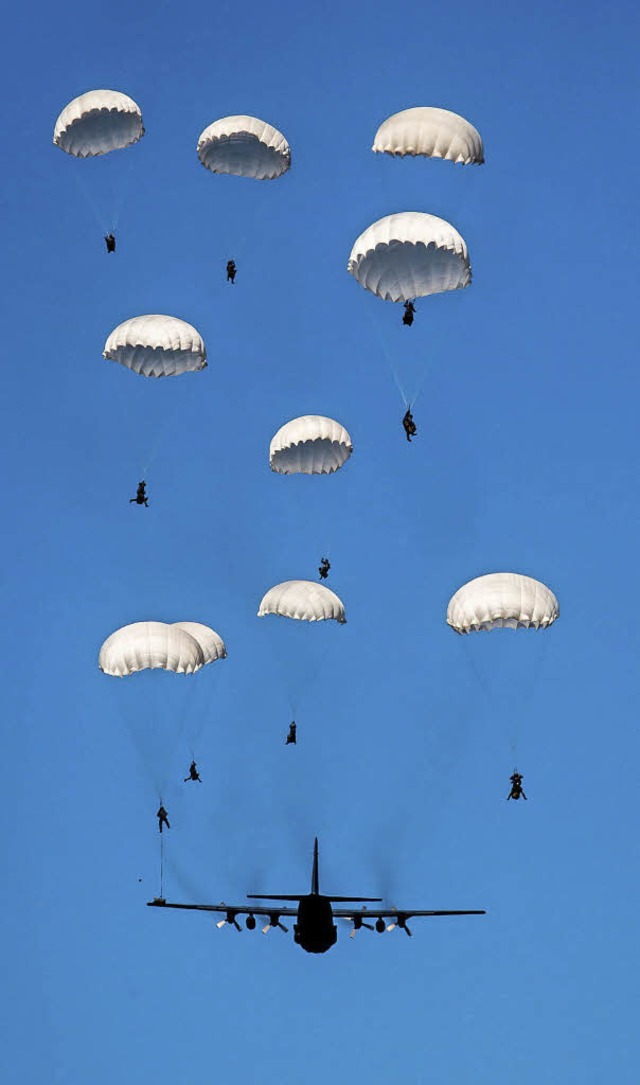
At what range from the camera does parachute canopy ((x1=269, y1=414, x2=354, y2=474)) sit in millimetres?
68250

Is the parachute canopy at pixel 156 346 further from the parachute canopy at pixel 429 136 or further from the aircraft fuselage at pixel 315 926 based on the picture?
the aircraft fuselage at pixel 315 926

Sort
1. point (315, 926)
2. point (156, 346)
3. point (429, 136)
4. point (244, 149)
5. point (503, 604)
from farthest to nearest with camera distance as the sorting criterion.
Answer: point (244, 149) < point (315, 926) < point (156, 346) < point (429, 136) < point (503, 604)

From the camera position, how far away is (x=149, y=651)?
6262 centimetres

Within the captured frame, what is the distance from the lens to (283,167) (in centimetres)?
7375

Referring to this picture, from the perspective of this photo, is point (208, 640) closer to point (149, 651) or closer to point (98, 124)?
point (149, 651)

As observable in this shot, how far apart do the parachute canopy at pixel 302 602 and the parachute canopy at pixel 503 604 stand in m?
9.09

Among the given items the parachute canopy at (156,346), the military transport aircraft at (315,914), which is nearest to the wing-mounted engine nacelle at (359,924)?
the military transport aircraft at (315,914)

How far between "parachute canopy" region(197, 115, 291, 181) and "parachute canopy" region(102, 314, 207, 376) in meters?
8.26

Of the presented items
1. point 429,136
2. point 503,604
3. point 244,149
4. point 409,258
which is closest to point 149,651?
point 503,604

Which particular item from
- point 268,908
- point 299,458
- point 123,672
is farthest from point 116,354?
point 268,908

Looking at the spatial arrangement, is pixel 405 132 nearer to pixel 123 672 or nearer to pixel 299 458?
pixel 299 458

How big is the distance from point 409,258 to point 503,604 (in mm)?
13016

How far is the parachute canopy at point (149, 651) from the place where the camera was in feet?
205

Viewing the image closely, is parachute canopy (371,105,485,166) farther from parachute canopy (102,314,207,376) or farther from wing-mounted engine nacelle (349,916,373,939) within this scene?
wing-mounted engine nacelle (349,916,373,939)
